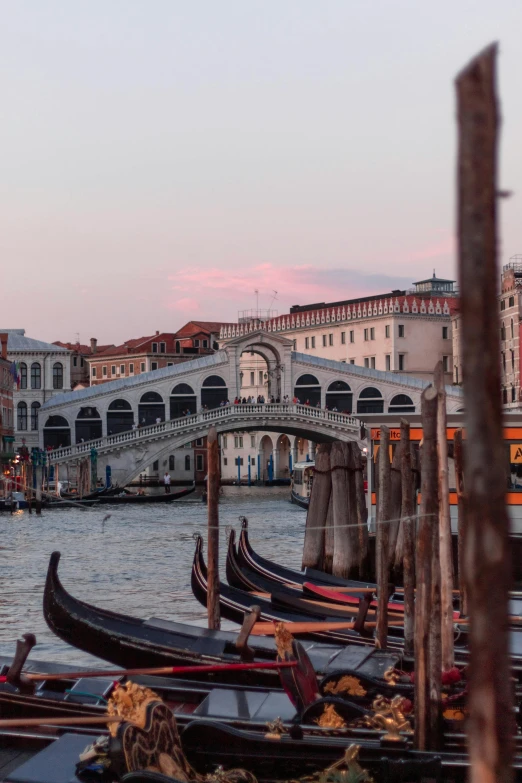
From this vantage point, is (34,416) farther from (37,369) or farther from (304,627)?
(304,627)

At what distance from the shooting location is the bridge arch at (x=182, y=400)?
93.5 ft

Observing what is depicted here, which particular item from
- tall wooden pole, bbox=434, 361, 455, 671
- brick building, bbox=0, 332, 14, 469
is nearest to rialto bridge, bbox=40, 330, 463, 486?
brick building, bbox=0, 332, 14, 469

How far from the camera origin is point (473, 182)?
1.34m

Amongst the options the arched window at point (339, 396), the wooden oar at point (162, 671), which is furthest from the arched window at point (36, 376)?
the wooden oar at point (162, 671)

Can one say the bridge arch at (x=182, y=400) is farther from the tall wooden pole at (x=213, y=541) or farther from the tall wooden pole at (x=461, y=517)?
the tall wooden pole at (x=213, y=541)

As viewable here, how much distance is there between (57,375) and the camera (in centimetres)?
3534

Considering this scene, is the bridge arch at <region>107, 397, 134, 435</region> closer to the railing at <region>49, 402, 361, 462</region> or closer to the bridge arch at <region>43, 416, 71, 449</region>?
the bridge arch at <region>43, 416, 71, 449</region>

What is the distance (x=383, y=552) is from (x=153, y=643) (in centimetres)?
154

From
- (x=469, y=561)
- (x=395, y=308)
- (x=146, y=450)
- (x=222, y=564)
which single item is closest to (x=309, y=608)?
(x=469, y=561)

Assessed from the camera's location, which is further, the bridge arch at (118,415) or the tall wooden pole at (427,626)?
the bridge arch at (118,415)

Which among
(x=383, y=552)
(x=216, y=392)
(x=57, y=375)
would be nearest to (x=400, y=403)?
(x=216, y=392)

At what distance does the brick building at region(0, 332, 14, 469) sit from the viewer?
27.2 meters

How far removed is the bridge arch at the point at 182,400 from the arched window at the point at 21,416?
6.54 meters

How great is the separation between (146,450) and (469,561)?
78.1ft
